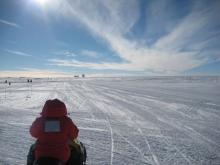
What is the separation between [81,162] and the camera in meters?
3.62

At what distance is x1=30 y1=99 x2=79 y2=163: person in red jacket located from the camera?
308 centimetres

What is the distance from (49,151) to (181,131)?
20.2 ft

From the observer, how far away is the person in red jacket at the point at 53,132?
308 centimetres

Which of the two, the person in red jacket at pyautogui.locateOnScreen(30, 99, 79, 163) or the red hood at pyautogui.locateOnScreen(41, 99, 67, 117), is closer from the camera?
the person in red jacket at pyautogui.locateOnScreen(30, 99, 79, 163)

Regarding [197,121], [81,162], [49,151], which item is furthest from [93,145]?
[197,121]

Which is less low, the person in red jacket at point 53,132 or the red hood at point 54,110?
the red hood at point 54,110

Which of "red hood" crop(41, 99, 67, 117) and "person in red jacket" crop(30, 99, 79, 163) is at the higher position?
"red hood" crop(41, 99, 67, 117)

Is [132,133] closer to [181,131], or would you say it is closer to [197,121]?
[181,131]

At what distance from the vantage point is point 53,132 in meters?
3.15

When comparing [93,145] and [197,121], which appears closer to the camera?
[93,145]

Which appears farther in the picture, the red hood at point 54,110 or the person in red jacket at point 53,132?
the red hood at point 54,110

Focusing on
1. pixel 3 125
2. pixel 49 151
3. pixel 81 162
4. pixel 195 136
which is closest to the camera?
pixel 49 151

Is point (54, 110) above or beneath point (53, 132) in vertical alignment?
above

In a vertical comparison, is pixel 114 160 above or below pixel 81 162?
below
